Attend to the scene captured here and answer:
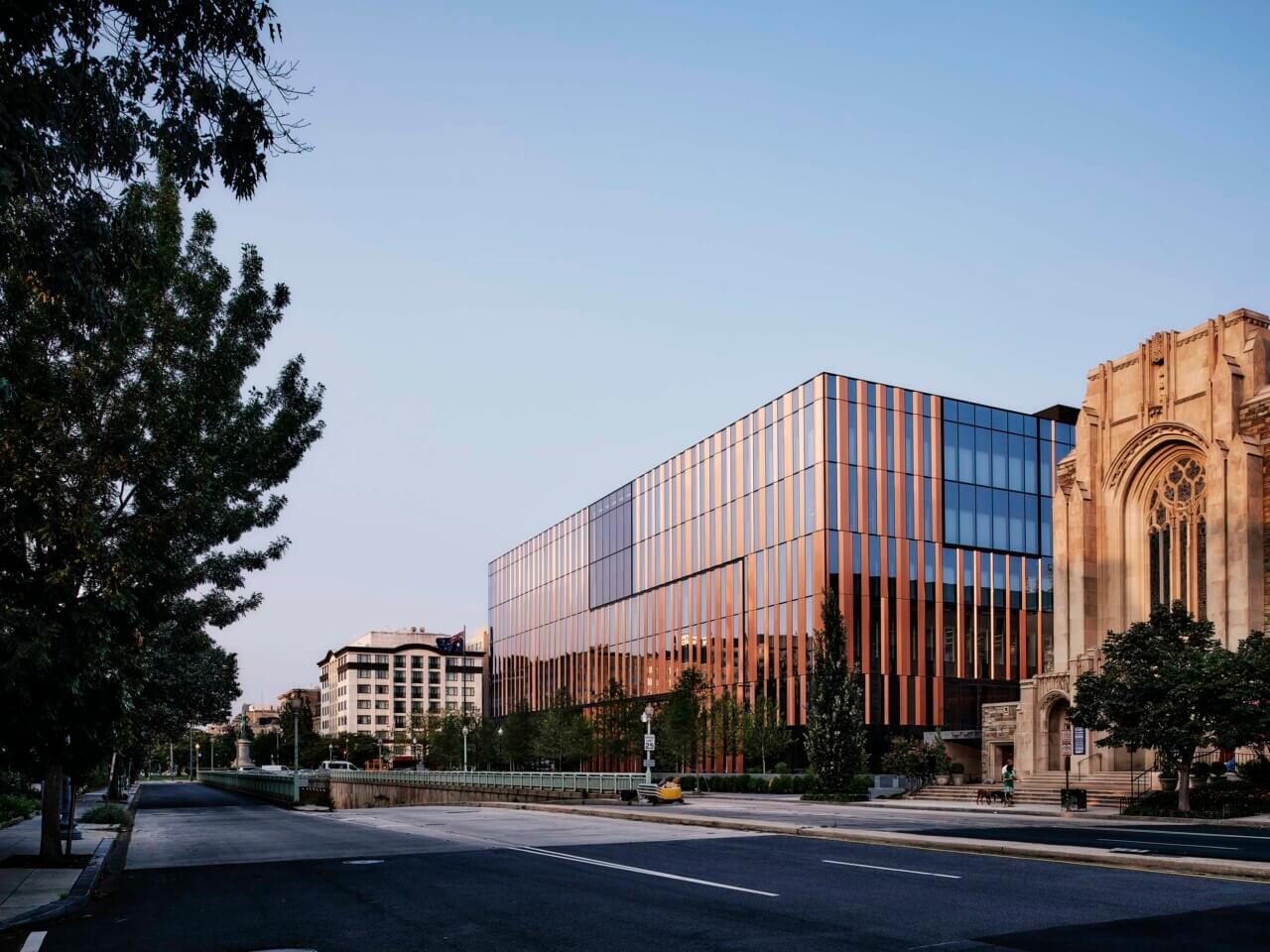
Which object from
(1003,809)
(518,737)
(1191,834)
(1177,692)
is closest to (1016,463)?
(1003,809)

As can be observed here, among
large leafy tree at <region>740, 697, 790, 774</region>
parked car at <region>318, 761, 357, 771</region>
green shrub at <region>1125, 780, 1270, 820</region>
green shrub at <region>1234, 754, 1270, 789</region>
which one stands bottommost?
parked car at <region>318, 761, 357, 771</region>

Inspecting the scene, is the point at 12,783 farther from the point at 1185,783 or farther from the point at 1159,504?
the point at 1159,504

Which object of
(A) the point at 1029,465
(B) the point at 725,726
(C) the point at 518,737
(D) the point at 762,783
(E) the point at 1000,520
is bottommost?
(C) the point at 518,737

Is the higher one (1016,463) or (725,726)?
(1016,463)

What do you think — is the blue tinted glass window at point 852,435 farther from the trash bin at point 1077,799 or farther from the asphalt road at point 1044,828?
the trash bin at point 1077,799

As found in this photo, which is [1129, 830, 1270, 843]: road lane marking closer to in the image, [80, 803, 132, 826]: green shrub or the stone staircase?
the stone staircase

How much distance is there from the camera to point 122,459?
17.0m

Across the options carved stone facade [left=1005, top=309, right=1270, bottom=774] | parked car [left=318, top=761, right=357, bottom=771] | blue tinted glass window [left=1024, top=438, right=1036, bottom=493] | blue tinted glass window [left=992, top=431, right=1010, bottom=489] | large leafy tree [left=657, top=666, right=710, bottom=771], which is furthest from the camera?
parked car [left=318, top=761, right=357, bottom=771]

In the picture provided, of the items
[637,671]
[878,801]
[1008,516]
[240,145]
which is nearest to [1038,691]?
[878,801]

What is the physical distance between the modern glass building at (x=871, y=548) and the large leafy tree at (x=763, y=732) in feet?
8.78

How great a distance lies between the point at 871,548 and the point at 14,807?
44847mm

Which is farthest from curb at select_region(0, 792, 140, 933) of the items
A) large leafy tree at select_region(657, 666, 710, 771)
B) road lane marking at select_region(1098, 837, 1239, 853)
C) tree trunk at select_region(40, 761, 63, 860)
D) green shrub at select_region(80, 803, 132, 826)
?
large leafy tree at select_region(657, 666, 710, 771)

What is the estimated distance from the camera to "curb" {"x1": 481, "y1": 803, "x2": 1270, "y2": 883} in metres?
15.6

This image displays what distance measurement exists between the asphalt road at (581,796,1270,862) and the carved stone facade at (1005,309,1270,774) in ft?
41.3
